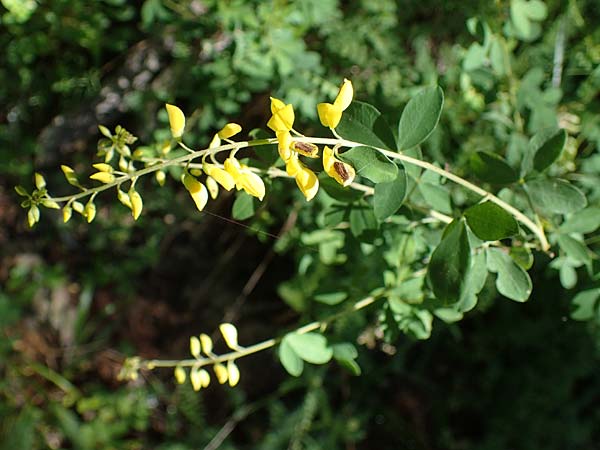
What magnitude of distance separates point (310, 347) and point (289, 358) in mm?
50

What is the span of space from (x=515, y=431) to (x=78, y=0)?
2327 mm

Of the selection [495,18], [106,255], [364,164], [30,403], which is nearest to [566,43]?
[495,18]

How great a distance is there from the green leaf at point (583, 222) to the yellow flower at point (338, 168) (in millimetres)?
663

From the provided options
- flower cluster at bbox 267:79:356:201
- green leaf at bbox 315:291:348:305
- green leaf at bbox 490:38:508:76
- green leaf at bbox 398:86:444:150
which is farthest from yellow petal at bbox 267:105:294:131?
green leaf at bbox 490:38:508:76

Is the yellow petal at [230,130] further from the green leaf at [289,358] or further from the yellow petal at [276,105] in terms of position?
the green leaf at [289,358]

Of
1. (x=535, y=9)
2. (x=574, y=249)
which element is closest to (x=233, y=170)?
(x=574, y=249)

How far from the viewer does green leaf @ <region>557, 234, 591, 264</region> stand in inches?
54.8

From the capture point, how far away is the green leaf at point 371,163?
100 cm

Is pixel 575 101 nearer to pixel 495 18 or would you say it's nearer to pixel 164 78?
pixel 495 18

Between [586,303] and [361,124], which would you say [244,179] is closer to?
[361,124]

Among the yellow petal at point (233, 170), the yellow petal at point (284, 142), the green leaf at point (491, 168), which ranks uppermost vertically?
the yellow petal at point (284, 142)

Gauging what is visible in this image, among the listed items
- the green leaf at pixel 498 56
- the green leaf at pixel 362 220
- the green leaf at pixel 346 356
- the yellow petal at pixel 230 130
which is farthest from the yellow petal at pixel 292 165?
the green leaf at pixel 498 56

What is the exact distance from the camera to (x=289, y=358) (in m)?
1.40

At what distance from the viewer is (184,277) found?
314 centimetres
